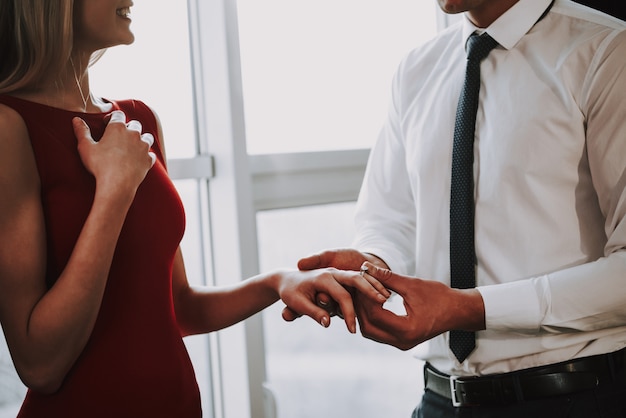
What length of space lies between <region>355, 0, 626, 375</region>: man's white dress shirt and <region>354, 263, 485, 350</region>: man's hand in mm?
41

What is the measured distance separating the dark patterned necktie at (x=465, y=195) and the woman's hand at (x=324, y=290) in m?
0.21

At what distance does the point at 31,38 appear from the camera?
1.34 m

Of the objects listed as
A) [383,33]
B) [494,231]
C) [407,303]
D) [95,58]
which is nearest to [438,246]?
[494,231]

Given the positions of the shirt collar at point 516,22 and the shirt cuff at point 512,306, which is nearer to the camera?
the shirt cuff at point 512,306

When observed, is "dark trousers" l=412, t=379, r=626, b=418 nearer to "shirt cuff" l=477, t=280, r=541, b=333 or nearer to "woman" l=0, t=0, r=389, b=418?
"shirt cuff" l=477, t=280, r=541, b=333

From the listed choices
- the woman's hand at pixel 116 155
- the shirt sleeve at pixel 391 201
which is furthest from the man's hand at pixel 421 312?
the woman's hand at pixel 116 155

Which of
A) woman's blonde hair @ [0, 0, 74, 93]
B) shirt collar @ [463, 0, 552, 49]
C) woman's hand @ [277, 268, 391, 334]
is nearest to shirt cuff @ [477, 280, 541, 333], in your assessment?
woman's hand @ [277, 268, 391, 334]

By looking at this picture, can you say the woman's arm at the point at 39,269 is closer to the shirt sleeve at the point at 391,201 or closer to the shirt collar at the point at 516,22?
the shirt sleeve at the point at 391,201

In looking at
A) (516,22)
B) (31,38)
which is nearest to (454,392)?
(516,22)

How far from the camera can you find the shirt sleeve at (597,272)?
1549 mm

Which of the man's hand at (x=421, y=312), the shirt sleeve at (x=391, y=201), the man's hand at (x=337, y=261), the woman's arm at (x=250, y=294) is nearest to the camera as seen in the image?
the man's hand at (x=421, y=312)

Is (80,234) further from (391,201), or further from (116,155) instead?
(391,201)

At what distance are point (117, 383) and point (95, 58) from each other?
69 centimetres

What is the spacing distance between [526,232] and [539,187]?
0.34 ft
